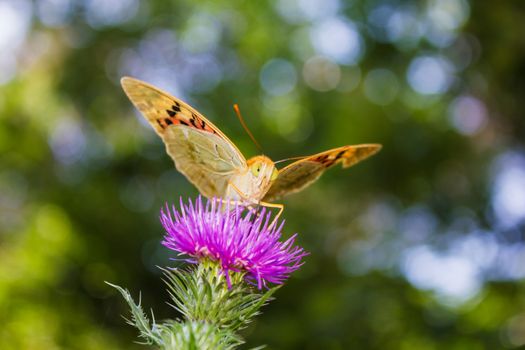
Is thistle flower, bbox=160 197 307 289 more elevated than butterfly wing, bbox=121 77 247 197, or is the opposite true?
butterfly wing, bbox=121 77 247 197

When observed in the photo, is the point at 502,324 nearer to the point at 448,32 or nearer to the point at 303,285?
the point at 303,285

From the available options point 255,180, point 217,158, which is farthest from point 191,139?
point 255,180

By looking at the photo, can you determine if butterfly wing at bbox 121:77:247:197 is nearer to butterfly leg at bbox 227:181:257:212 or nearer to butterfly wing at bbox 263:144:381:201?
butterfly leg at bbox 227:181:257:212

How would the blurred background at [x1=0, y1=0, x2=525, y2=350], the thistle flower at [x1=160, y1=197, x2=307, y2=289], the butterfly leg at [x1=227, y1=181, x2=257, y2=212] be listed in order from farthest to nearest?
the blurred background at [x1=0, y1=0, x2=525, y2=350], the butterfly leg at [x1=227, y1=181, x2=257, y2=212], the thistle flower at [x1=160, y1=197, x2=307, y2=289]

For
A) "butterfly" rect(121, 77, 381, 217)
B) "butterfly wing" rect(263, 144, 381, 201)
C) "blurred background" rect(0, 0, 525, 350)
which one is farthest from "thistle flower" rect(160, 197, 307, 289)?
"blurred background" rect(0, 0, 525, 350)

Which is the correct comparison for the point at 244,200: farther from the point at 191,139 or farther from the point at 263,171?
the point at 191,139

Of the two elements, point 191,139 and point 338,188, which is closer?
point 191,139
